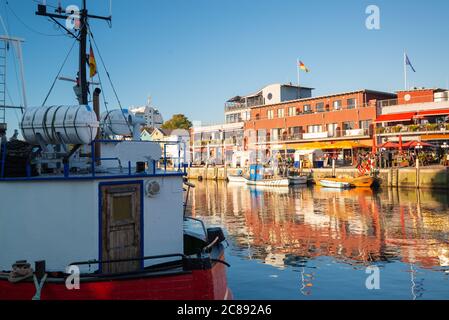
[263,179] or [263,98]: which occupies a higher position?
[263,98]

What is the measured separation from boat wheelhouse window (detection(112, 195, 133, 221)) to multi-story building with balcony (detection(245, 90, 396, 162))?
5860 cm

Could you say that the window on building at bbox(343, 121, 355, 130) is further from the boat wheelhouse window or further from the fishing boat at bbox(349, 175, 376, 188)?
the boat wheelhouse window

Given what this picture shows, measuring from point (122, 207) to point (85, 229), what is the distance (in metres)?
1.05

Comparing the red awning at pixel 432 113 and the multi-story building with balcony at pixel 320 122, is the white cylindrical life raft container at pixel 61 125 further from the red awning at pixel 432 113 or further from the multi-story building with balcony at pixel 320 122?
the multi-story building with balcony at pixel 320 122

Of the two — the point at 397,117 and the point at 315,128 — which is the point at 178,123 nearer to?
the point at 315,128

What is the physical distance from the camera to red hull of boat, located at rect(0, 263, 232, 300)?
9.74m

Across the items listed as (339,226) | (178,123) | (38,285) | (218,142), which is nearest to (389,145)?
(339,226)

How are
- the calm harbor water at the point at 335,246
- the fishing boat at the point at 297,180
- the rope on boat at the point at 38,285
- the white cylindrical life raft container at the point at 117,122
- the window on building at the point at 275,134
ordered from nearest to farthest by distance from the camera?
1. the rope on boat at the point at 38,285
2. the white cylindrical life raft container at the point at 117,122
3. the calm harbor water at the point at 335,246
4. the fishing boat at the point at 297,180
5. the window on building at the point at 275,134

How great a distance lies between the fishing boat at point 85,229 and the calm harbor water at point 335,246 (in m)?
5.06

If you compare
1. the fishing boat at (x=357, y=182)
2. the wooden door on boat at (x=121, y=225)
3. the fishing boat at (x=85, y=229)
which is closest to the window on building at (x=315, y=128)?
the fishing boat at (x=357, y=182)

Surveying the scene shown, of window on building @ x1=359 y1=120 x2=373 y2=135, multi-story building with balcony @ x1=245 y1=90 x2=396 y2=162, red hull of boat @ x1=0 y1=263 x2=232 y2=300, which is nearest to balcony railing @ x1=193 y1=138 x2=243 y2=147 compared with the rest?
multi-story building with balcony @ x1=245 y1=90 x2=396 y2=162

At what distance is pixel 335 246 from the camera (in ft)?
72.6

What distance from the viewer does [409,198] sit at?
4166 cm

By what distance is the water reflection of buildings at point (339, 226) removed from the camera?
20453 mm
